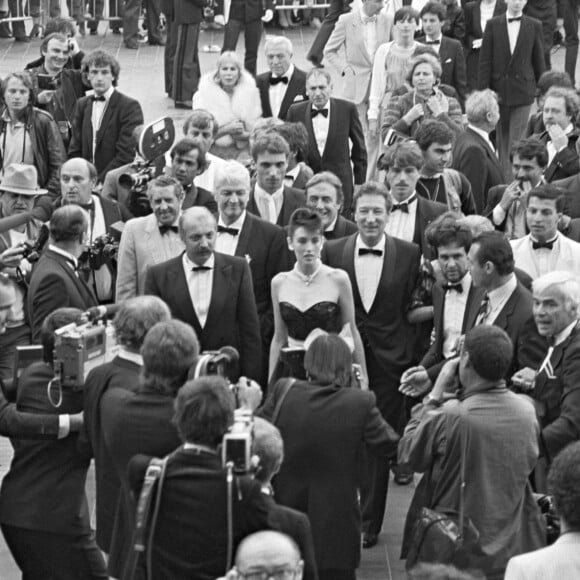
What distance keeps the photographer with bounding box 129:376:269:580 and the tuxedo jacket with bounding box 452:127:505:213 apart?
18.5 ft

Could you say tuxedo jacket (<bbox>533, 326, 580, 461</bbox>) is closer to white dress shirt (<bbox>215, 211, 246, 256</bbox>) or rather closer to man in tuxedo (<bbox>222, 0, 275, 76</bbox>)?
white dress shirt (<bbox>215, 211, 246, 256</bbox>)

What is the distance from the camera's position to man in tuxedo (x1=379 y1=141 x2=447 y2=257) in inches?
376

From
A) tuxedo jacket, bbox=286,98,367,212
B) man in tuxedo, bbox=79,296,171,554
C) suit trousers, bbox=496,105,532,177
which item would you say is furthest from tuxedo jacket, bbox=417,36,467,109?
man in tuxedo, bbox=79,296,171,554

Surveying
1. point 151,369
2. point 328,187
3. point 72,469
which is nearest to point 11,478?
point 72,469

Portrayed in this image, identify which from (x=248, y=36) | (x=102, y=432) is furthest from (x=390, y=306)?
(x=248, y=36)

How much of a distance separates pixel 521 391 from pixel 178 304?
6.80 feet

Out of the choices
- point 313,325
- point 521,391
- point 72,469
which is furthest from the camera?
point 313,325

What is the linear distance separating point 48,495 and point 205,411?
1454 mm

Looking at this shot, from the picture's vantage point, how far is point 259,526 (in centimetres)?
569

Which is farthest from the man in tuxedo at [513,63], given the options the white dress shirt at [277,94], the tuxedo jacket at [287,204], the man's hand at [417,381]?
the man's hand at [417,381]

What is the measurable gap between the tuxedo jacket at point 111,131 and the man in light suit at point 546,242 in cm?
418

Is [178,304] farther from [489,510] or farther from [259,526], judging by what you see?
[259,526]

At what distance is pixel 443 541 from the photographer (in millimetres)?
6398

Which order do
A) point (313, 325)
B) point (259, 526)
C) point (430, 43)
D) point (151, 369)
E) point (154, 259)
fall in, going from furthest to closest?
point (430, 43), point (154, 259), point (313, 325), point (151, 369), point (259, 526)
